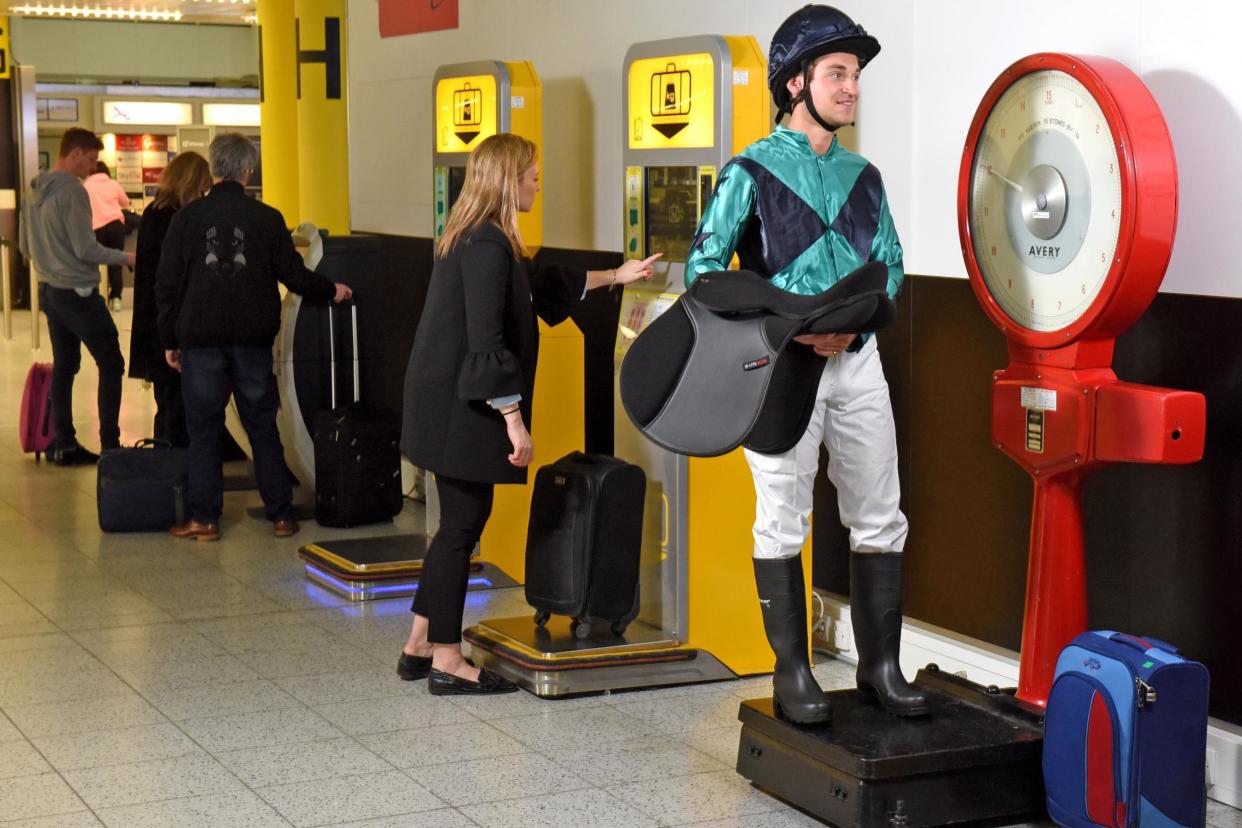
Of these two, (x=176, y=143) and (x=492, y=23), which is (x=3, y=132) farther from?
(x=492, y=23)

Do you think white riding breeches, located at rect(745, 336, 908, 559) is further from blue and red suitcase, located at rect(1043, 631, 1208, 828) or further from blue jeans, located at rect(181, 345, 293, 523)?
blue jeans, located at rect(181, 345, 293, 523)

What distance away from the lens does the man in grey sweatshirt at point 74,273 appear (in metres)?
8.05

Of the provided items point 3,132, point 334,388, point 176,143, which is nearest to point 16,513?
point 334,388

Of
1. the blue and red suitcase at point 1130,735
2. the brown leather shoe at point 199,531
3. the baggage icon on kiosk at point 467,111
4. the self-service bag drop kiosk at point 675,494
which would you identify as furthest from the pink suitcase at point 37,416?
the blue and red suitcase at point 1130,735

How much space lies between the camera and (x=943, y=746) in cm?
342

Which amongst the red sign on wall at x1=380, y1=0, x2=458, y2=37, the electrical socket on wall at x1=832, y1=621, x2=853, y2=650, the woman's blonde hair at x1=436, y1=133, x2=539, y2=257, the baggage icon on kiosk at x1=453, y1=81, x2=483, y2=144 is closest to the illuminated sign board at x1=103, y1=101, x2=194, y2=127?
the red sign on wall at x1=380, y1=0, x2=458, y2=37

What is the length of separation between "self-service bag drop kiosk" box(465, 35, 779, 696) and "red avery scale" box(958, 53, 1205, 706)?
0.94 metres

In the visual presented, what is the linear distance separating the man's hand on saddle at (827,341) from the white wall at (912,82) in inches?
31.9

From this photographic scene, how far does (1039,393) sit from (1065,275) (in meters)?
0.25

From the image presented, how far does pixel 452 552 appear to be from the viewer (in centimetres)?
444

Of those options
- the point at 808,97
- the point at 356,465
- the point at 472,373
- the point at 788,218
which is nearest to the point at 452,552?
the point at 472,373

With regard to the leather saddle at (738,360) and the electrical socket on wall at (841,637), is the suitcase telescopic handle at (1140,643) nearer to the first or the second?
the leather saddle at (738,360)

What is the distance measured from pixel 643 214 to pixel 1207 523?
1.77 metres

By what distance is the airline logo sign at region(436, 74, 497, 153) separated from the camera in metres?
5.56
